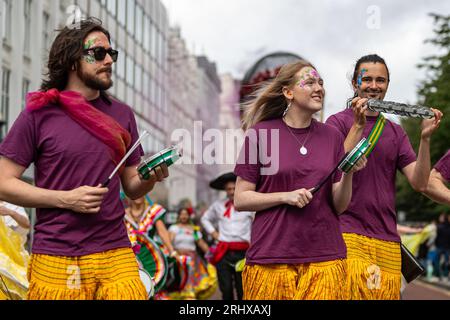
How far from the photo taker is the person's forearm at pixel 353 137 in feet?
15.2

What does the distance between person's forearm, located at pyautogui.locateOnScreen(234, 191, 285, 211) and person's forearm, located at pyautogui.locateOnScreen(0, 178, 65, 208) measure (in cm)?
115

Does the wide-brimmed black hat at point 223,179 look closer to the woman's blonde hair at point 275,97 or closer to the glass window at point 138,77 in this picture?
the woman's blonde hair at point 275,97

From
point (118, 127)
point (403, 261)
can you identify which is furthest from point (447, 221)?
point (118, 127)

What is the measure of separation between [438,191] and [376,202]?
0.36m


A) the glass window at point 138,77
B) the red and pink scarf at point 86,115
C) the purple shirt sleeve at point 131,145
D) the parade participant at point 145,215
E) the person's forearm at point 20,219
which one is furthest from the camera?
the glass window at point 138,77

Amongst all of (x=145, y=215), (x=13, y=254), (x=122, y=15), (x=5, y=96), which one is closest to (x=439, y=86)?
(x=122, y=15)

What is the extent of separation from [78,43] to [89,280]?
1052 mm

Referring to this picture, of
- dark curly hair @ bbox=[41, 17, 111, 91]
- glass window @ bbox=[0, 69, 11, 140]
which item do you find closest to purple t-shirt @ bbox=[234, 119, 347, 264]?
dark curly hair @ bbox=[41, 17, 111, 91]

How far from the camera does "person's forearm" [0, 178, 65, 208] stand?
3.66 meters

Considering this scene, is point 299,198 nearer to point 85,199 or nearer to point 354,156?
point 354,156

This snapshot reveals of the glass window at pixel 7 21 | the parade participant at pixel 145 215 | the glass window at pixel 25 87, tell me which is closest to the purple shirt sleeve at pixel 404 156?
the parade participant at pixel 145 215

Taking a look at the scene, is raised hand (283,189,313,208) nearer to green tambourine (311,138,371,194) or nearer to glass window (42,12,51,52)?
green tambourine (311,138,371,194)

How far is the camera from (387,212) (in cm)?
518

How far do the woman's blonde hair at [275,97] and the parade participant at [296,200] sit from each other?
0.01 metres
